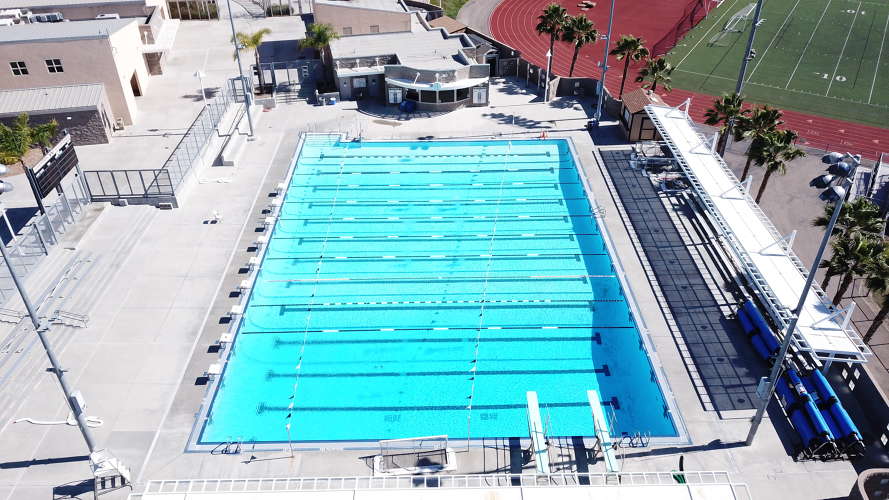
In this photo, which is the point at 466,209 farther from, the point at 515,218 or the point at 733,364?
the point at 733,364

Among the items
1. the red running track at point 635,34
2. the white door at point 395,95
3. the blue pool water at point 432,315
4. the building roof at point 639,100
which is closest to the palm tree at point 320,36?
the white door at point 395,95

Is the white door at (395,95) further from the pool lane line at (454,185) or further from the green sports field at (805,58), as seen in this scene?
the green sports field at (805,58)

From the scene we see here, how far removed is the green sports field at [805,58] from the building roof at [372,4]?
21685 millimetres

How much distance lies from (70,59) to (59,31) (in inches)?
115

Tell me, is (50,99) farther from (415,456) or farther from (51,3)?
(415,456)

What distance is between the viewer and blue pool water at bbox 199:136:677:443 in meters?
21.3

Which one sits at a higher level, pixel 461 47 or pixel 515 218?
pixel 461 47

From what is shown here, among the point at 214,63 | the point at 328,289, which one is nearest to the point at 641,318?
the point at 328,289

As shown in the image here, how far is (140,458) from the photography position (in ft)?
62.3

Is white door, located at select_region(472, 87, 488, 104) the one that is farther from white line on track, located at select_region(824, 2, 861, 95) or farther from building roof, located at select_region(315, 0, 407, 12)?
white line on track, located at select_region(824, 2, 861, 95)

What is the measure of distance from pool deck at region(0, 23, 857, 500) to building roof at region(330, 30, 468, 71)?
11841mm

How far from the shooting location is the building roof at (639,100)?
3638cm

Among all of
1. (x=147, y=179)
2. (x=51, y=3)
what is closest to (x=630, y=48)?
(x=147, y=179)

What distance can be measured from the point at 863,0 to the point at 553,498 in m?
68.4
